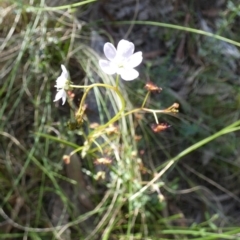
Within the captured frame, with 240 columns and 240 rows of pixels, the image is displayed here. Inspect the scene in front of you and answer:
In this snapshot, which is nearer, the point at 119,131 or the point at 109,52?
the point at 109,52

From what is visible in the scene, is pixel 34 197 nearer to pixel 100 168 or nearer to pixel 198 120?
pixel 100 168

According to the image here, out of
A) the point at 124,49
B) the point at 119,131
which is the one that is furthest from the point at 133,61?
the point at 119,131

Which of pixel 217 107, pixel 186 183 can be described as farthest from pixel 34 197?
pixel 217 107

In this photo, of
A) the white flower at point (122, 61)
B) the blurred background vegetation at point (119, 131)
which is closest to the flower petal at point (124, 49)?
the white flower at point (122, 61)

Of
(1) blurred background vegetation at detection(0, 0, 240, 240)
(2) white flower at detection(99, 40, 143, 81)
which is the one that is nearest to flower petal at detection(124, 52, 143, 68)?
(2) white flower at detection(99, 40, 143, 81)

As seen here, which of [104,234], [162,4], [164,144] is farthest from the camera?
[162,4]

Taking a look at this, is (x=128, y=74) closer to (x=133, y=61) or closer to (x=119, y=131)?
(x=133, y=61)

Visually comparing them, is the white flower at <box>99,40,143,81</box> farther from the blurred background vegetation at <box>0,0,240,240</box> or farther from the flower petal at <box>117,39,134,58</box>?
the blurred background vegetation at <box>0,0,240,240</box>
